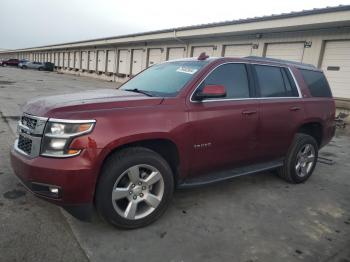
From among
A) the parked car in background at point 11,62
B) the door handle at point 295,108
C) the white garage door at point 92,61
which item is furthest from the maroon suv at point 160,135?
the parked car in background at point 11,62

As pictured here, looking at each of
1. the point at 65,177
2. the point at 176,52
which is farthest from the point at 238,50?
the point at 65,177

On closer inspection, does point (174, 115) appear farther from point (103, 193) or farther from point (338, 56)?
point (338, 56)

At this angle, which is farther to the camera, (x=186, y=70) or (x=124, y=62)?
(x=124, y=62)

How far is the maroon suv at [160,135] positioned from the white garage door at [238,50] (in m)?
13.3

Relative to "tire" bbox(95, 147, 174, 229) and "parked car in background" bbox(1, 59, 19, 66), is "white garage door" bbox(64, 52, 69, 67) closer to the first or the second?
"parked car in background" bbox(1, 59, 19, 66)

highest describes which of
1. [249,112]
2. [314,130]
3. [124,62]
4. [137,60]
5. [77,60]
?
[137,60]

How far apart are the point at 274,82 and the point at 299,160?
4.48ft

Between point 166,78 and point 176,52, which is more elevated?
point 176,52

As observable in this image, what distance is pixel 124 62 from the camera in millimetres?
31922

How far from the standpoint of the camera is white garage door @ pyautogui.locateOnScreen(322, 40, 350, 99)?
1270 cm

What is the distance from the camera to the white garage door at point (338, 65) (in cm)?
1270

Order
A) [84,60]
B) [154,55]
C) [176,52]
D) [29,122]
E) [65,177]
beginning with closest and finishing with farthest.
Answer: [65,177] → [29,122] → [176,52] → [154,55] → [84,60]

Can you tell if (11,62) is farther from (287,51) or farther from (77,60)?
(287,51)

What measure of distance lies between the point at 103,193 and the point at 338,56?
13199 mm
